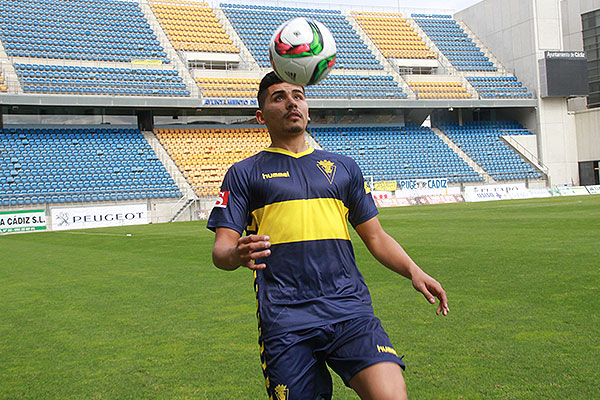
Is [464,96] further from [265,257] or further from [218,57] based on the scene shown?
[265,257]

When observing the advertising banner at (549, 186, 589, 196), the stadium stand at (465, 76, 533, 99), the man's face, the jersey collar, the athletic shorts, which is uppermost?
the stadium stand at (465, 76, 533, 99)

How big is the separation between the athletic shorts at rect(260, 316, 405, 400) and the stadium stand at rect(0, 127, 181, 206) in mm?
28170

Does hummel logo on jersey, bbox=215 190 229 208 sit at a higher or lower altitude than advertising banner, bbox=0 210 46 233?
higher

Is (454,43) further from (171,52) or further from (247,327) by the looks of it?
(247,327)

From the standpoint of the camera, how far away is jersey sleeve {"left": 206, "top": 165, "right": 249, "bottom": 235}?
114 inches

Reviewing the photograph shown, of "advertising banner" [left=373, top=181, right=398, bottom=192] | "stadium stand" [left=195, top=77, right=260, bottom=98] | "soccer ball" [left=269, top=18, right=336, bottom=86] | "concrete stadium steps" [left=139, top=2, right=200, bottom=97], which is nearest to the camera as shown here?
"soccer ball" [left=269, top=18, right=336, bottom=86]

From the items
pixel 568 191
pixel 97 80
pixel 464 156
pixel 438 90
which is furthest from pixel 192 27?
pixel 568 191

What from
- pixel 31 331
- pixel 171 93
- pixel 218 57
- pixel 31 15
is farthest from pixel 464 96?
pixel 31 331

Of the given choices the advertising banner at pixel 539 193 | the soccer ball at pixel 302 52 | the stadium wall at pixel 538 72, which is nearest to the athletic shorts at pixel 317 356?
the soccer ball at pixel 302 52

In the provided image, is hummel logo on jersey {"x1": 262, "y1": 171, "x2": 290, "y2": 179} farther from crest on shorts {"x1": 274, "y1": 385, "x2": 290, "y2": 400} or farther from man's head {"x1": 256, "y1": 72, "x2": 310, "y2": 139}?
crest on shorts {"x1": 274, "y1": 385, "x2": 290, "y2": 400}

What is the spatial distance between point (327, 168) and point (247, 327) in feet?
12.3

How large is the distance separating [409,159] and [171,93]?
49.6ft

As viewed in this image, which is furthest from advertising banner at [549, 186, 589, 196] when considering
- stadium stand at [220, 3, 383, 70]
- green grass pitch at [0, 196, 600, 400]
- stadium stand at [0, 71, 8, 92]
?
stadium stand at [0, 71, 8, 92]

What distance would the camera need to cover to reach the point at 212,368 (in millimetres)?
4914
